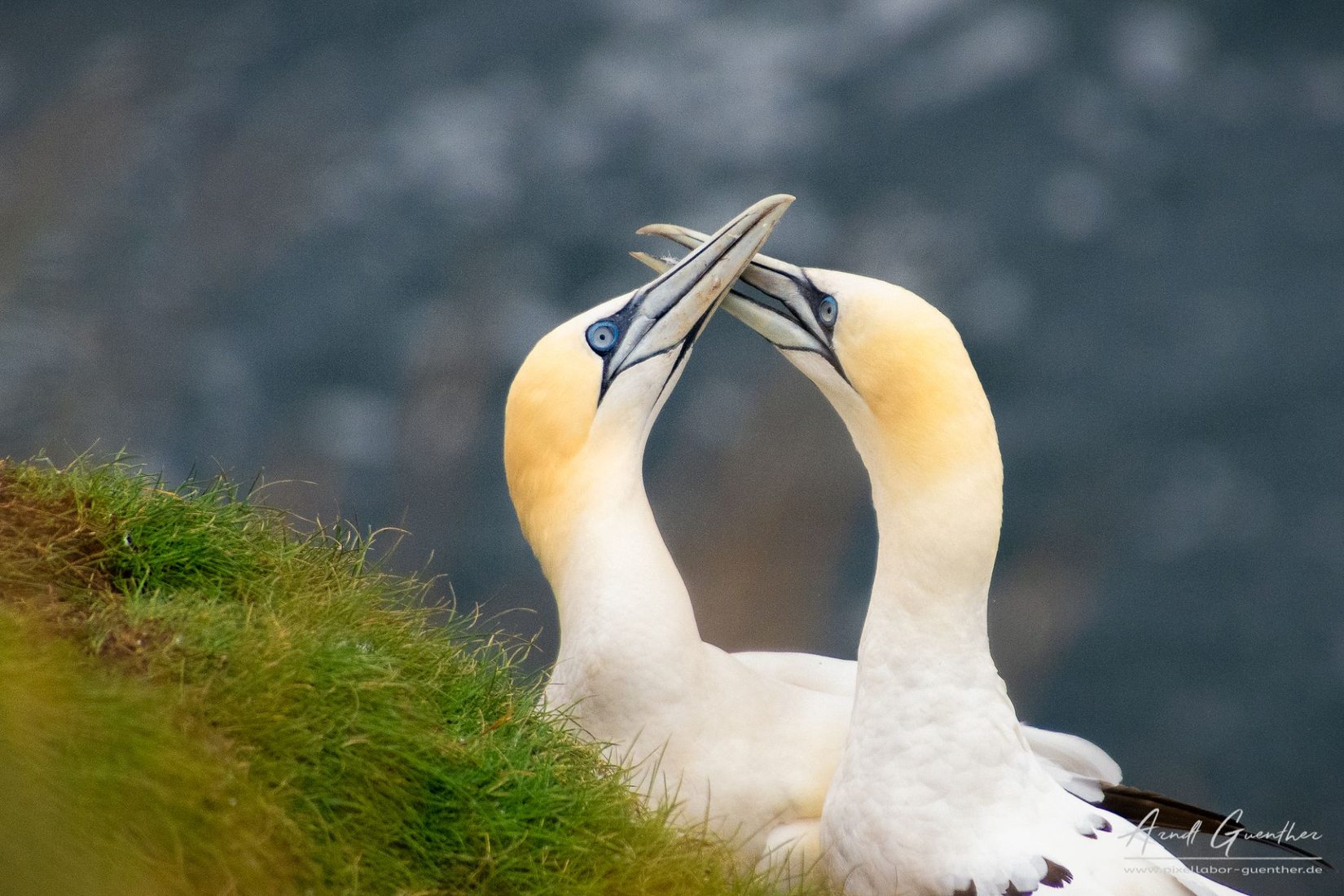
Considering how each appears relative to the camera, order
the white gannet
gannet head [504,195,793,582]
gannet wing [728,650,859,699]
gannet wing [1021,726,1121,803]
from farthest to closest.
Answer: gannet wing [728,650,859,699], gannet wing [1021,726,1121,803], gannet head [504,195,793,582], the white gannet

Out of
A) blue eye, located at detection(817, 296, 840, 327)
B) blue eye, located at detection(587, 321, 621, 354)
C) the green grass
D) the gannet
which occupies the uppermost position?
blue eye, located at detection(817, 296, 840, 327)

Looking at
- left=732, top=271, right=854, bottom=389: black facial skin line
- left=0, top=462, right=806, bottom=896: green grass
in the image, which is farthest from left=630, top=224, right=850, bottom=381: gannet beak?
left=0, top=462, right=806, bottom=896: green grass

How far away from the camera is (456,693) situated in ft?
11.9

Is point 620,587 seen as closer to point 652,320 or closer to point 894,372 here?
point 652,320

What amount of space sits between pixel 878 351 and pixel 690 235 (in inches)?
46.4

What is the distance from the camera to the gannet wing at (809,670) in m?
5.09

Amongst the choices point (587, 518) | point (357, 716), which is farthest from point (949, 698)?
point (357, 716)

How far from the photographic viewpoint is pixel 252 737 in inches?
115

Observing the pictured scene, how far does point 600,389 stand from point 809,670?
1410 mm

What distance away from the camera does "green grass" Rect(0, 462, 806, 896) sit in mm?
2676

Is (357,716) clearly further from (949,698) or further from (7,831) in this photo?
(949,698)

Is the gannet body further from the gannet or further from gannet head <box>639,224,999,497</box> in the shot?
gannet head <box>639,224,999,497</box>

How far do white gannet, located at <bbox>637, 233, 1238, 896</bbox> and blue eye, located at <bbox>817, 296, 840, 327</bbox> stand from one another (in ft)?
0.13

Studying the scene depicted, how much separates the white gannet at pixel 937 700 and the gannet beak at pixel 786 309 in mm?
110
